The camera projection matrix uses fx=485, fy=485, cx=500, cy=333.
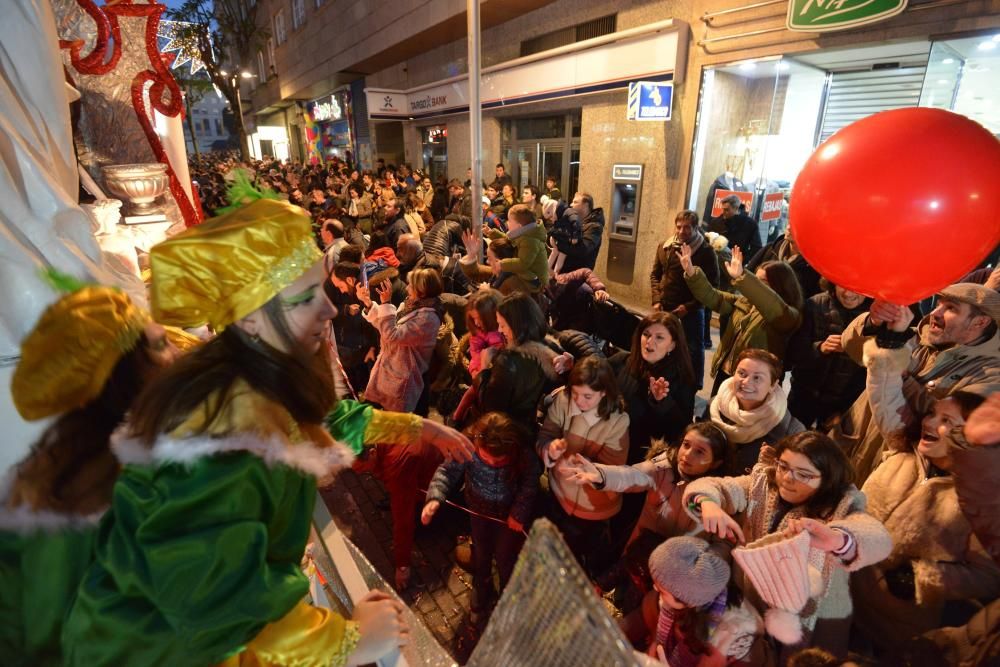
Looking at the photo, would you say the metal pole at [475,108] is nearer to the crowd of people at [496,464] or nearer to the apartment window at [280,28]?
the crowd of people at [496,464]

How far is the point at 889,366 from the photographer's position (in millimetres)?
2377

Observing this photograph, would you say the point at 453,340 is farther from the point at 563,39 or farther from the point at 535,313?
the point at 563,39

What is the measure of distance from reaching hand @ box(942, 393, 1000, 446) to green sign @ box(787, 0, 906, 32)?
4714 mm

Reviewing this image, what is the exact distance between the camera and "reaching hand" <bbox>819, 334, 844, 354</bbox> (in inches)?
121

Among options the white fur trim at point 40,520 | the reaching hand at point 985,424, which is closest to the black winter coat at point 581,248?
the reaching hand at point 985,424

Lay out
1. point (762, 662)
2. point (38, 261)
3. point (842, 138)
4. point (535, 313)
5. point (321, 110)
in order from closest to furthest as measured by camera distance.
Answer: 1. point (762, 662)
2. point (842, 138)
3. point (38, 261)
4. point (535, 313)
5. point (321, 110)

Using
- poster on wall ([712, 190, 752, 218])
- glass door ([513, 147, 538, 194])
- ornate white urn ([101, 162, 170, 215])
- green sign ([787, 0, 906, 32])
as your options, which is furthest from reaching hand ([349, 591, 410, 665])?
glass door ([513, 147, 538, 194])

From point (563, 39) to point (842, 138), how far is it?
8.49 m

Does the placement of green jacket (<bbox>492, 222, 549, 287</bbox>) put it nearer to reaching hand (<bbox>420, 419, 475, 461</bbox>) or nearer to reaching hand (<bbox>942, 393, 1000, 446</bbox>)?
reaching hand (<bbox>420, 419, 475, 461</bbox>)

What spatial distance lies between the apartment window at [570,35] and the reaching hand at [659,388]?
24.5ft

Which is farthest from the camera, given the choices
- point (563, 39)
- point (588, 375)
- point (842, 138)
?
point (563, 39)

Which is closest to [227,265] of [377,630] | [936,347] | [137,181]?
[377,630]

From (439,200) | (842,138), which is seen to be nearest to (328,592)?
(842,138)

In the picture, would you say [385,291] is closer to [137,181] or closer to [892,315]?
[137,181]
